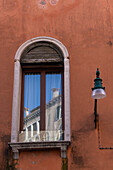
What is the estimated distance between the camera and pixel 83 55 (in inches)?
429

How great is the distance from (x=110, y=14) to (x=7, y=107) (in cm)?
440

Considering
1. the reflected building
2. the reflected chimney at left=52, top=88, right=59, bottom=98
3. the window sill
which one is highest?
the reflected chimney at left=52, top=88, right=59, bottom=98

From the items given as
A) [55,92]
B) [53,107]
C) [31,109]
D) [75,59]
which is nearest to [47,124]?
[53,107]

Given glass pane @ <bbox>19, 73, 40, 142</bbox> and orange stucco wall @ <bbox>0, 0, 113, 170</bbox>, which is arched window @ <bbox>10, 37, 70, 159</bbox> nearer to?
glass pane @ <bbox>19, 73, 40, 142</bbox>

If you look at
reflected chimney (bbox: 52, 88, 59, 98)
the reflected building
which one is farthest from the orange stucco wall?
reflected chimney (bbox: 52, 88, 59, 98)

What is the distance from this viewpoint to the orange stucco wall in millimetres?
9703

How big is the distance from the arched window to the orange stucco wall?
20cm

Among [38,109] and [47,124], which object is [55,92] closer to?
[38,109]

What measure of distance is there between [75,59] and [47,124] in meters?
2.13

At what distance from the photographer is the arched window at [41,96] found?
10.0 meters

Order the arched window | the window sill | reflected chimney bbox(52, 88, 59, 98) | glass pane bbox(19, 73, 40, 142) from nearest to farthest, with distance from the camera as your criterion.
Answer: the window sill < the arched window < glass pane bbox(19, 73, 40, 142) < reflected chimney bbox(52, 88, 59, 98)

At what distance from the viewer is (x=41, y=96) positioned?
35.4 feet

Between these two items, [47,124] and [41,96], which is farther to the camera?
[41,96]

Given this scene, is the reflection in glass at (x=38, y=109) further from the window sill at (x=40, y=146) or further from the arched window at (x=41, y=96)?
the window sill at (x=40, y=146)
